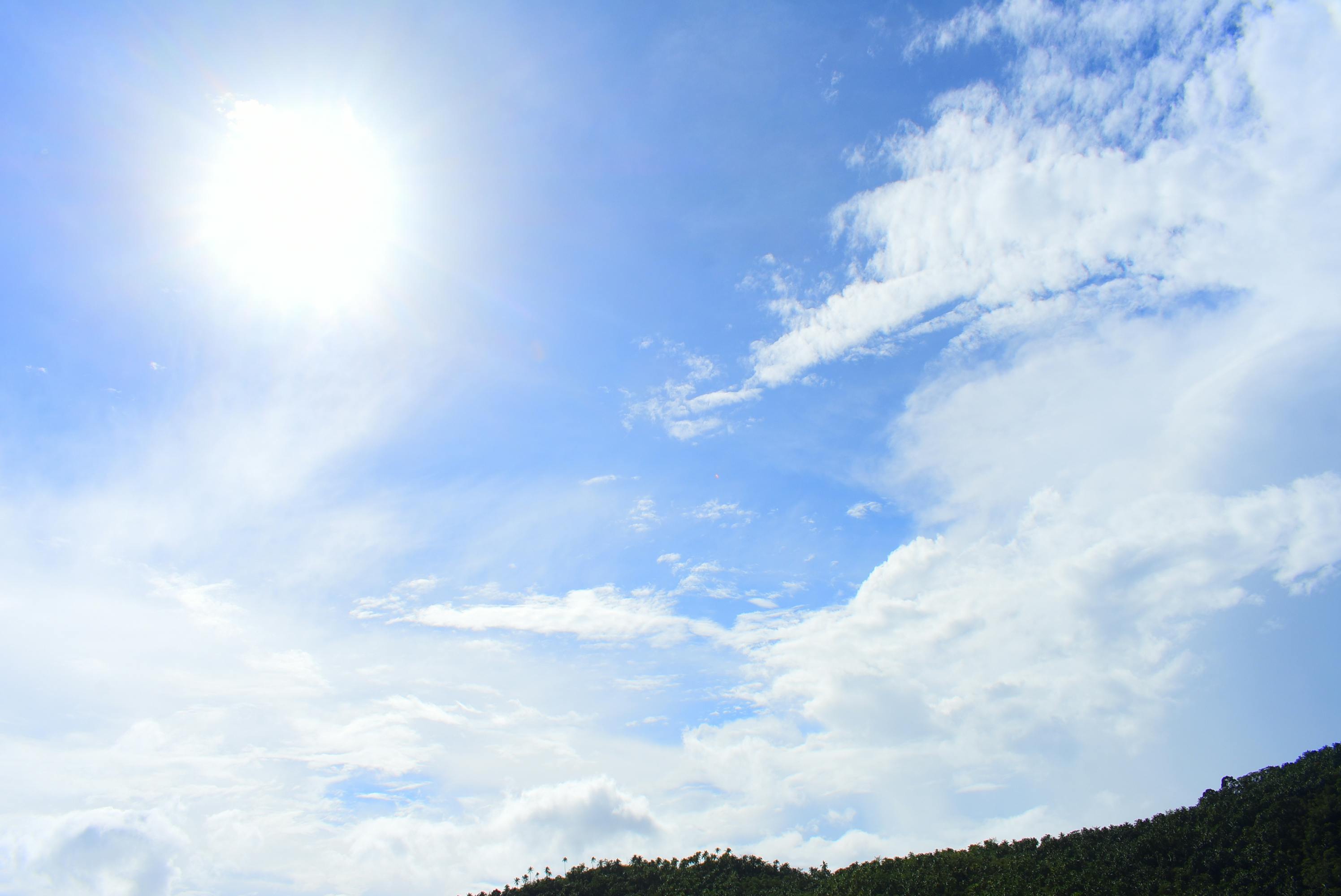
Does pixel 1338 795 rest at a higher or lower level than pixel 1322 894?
higher

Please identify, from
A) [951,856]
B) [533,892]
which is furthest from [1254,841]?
[533,892]

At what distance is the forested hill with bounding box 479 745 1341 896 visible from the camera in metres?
46.6

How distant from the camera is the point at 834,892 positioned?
61.2 metres

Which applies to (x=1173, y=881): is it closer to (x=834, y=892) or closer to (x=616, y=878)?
(x=834, y=892)

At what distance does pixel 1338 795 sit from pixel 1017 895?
22009mm

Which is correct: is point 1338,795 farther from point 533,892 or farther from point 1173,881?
point 533,892

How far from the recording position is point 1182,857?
51375 mm

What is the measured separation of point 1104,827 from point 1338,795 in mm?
15992

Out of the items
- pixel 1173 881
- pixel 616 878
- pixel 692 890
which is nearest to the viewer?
pixel 1173 881

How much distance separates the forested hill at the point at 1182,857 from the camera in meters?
46.6

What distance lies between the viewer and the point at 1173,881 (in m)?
49.0

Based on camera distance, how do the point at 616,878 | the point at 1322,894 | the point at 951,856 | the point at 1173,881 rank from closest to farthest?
the point at 1322,894 → the point at 1173,881 → the point at 951,856 → the point at 616,878

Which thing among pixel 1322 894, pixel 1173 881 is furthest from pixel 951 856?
pixel 1322 894

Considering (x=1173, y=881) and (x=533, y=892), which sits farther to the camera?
(x=533, y=892)
